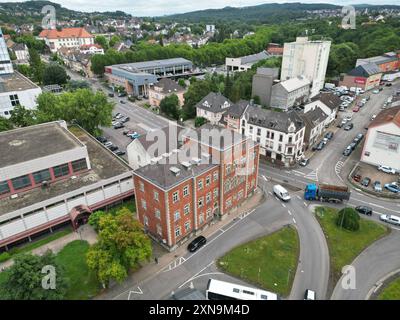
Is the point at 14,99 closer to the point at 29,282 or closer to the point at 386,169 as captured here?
the point at 29,282

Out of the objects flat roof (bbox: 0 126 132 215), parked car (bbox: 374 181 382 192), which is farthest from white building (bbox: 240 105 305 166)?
flat roof (bbox: 0 126 132 215)

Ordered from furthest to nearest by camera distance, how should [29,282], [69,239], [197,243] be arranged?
[69,239] < [197,243] < [29,282]

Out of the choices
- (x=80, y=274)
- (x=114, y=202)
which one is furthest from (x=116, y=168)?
(x=80, y=274)

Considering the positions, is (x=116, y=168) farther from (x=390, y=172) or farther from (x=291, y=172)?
(x=390, y=172)

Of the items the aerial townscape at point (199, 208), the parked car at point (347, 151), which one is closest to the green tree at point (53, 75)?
the aerial townscape at point (199, 208)

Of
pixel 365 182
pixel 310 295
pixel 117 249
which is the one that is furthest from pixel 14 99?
pixel 365 182
